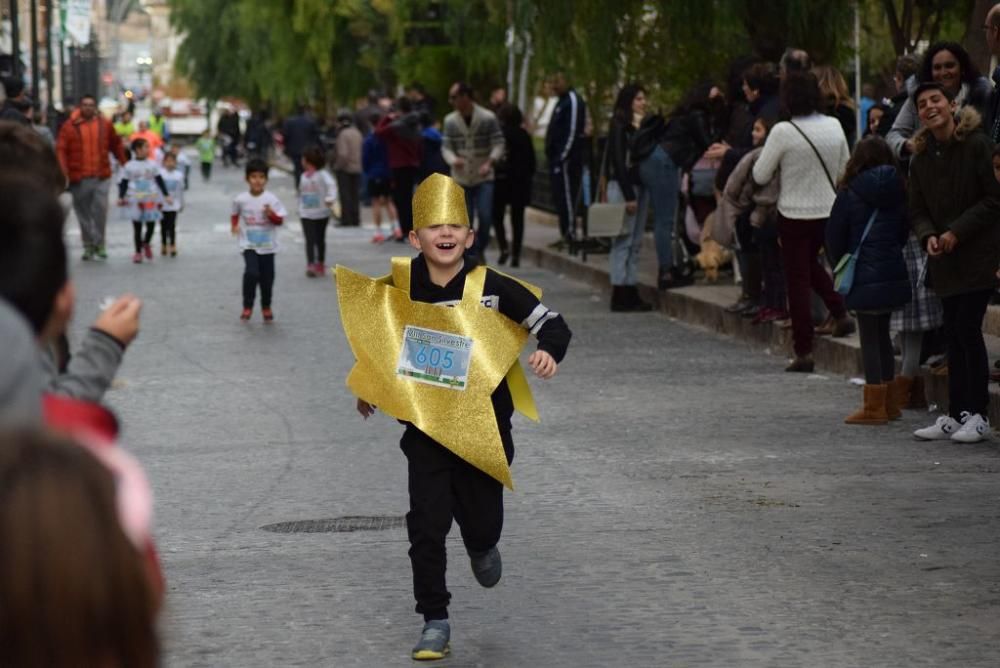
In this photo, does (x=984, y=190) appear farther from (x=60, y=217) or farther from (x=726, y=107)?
(x=60, y=217)

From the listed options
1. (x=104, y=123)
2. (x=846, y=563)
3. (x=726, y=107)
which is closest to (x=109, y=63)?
(x=104, y=123)

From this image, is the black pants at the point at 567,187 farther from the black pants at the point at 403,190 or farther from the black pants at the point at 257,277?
the black pants at the point at 257,277

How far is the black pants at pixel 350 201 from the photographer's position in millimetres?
32500

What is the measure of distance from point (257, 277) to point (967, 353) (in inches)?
323

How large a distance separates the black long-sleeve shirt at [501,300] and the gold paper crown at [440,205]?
0.16m

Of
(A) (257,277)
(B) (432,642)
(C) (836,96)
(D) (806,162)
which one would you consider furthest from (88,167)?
(B) (432,642)

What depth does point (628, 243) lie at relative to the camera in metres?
17.6

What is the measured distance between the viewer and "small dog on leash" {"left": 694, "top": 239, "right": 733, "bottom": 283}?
727 inches

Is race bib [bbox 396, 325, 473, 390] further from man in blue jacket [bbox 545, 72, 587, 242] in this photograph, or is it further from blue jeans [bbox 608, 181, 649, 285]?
man in blue jacket [bbox 545, 72, 587, 242]

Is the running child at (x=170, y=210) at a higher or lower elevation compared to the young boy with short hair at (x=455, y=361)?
lower

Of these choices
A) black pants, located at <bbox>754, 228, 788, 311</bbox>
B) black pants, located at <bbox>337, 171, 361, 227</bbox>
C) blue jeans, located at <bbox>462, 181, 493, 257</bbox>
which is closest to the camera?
black pants, located at <bbox>754, 228, 788, 311</bbox>

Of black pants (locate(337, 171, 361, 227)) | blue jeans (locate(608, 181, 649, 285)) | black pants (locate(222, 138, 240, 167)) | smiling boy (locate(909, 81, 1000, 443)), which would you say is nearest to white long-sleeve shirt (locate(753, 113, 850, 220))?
smiling boy (locate(909, 81, 1000, 443))

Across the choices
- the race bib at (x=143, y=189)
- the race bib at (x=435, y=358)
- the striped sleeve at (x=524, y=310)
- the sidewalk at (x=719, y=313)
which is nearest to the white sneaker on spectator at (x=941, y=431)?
the sidewalk at (x=719, y=313)

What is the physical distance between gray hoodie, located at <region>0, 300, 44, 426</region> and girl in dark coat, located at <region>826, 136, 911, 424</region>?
8560 millimetres
